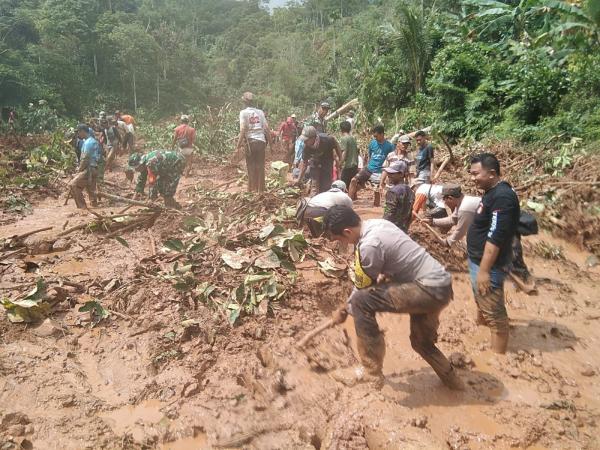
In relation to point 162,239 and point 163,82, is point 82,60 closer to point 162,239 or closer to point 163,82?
point 163,82

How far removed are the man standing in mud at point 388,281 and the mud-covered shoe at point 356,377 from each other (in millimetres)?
131

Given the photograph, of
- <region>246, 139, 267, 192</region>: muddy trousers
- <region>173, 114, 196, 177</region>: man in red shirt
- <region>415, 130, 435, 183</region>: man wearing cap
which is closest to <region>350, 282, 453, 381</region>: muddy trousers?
<region>415, 130, 435, 183</region>: man wearing cap

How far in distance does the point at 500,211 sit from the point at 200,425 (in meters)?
2.67

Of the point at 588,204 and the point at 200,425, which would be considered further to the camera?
the point at 588,204

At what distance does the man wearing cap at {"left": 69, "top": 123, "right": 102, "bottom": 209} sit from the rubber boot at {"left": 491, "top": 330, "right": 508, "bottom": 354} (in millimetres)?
7432

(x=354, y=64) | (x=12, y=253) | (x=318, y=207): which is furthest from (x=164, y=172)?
(x=354, y=64)

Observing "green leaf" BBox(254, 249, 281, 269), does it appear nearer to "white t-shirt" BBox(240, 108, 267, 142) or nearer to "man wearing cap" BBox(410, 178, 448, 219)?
"man wearing cap" BBox(410, 178, 448, 219)

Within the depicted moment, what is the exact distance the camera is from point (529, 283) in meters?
4.89

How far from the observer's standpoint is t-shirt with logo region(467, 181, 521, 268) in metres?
3.23

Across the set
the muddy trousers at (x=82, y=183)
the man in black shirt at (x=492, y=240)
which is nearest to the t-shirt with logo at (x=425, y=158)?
the man in black shirt at (x=492, y=240)

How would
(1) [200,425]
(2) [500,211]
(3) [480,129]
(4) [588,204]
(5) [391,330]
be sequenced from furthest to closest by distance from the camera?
(3) [480,129]
(4) [588,204]
(5) [391,330]
(2) [500,211]
(1) [200,425]

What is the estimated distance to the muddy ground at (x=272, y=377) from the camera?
283 cm

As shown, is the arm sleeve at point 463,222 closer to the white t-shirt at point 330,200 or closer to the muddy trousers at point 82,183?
the white t-shirt at point 330,200

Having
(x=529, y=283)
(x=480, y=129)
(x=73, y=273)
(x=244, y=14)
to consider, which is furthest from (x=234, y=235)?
(x=244, y=14)
